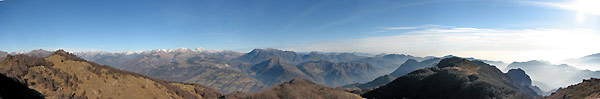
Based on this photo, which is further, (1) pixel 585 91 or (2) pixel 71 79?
(1) pixel 585 91

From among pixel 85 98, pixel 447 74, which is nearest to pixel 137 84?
pixel 85 98

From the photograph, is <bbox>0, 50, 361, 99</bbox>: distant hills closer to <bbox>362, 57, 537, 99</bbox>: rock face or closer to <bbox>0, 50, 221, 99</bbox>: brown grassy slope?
<bbox>0, 50, 221, 99</bbox>: brown grassy slope

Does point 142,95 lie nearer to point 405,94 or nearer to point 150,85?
point 150,85

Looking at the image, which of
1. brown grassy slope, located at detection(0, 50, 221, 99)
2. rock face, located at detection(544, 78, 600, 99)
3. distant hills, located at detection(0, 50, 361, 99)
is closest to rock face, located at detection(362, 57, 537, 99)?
rock face, located at detection(544, 78, 600, 99)

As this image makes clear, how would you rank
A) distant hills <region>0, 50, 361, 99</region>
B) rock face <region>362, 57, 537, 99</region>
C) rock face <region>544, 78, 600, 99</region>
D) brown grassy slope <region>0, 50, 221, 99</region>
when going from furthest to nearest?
rock face <region>362, 57, 537, 99</region> < rock face <region>544, 78, 600, 99</region> < brown grassy slope <region>0, 50, 221, 99</region> < distant hills <region>0, 50, 361, 99</region>

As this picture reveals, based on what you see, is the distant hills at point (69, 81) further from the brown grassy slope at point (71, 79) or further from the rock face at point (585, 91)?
the rock face at point (585, 91)

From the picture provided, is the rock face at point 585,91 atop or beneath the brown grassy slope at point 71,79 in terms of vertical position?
beneath

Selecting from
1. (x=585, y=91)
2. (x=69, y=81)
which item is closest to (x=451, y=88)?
(x=585, y=91)

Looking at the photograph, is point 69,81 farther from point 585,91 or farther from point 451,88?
point 451,88

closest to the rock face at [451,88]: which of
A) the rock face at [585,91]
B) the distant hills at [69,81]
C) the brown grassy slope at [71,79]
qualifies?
the rock face at [585,91]
